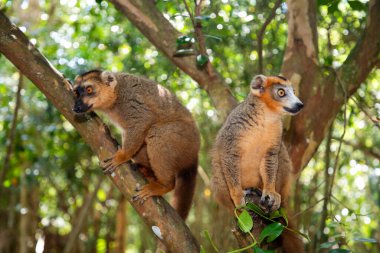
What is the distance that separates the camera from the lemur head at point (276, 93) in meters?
4.45

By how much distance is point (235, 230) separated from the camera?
12.5 feet

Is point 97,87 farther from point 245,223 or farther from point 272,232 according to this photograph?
point 272,232

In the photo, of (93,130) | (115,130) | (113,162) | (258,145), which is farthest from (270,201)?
(115,130)

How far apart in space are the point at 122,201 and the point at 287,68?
193 inches

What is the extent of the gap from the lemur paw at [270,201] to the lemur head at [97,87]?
6.35 feet

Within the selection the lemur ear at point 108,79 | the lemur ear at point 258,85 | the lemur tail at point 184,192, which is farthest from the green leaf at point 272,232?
the lemur ear at point 108,79

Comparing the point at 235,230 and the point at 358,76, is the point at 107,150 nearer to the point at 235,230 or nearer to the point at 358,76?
the point at 235,230

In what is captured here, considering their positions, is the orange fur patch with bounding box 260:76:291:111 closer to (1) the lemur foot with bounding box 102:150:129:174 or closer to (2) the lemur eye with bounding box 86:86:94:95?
(1) the lemur foot with bounding box 102:150:129:174

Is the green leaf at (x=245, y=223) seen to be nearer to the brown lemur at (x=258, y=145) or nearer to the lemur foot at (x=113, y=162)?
the brown lemur at (x=258, y=145)

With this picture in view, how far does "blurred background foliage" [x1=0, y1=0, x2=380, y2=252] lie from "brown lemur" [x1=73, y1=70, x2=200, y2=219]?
0.87 meters

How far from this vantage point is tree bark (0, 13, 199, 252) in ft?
13.4

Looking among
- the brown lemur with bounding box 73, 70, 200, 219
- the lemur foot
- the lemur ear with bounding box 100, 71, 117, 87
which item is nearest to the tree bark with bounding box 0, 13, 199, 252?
the lemur foot

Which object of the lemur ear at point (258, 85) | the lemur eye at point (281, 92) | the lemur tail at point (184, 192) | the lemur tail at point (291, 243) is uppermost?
the lemur ear at point (258, 85)

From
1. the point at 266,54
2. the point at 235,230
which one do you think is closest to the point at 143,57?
the point at 266,54
